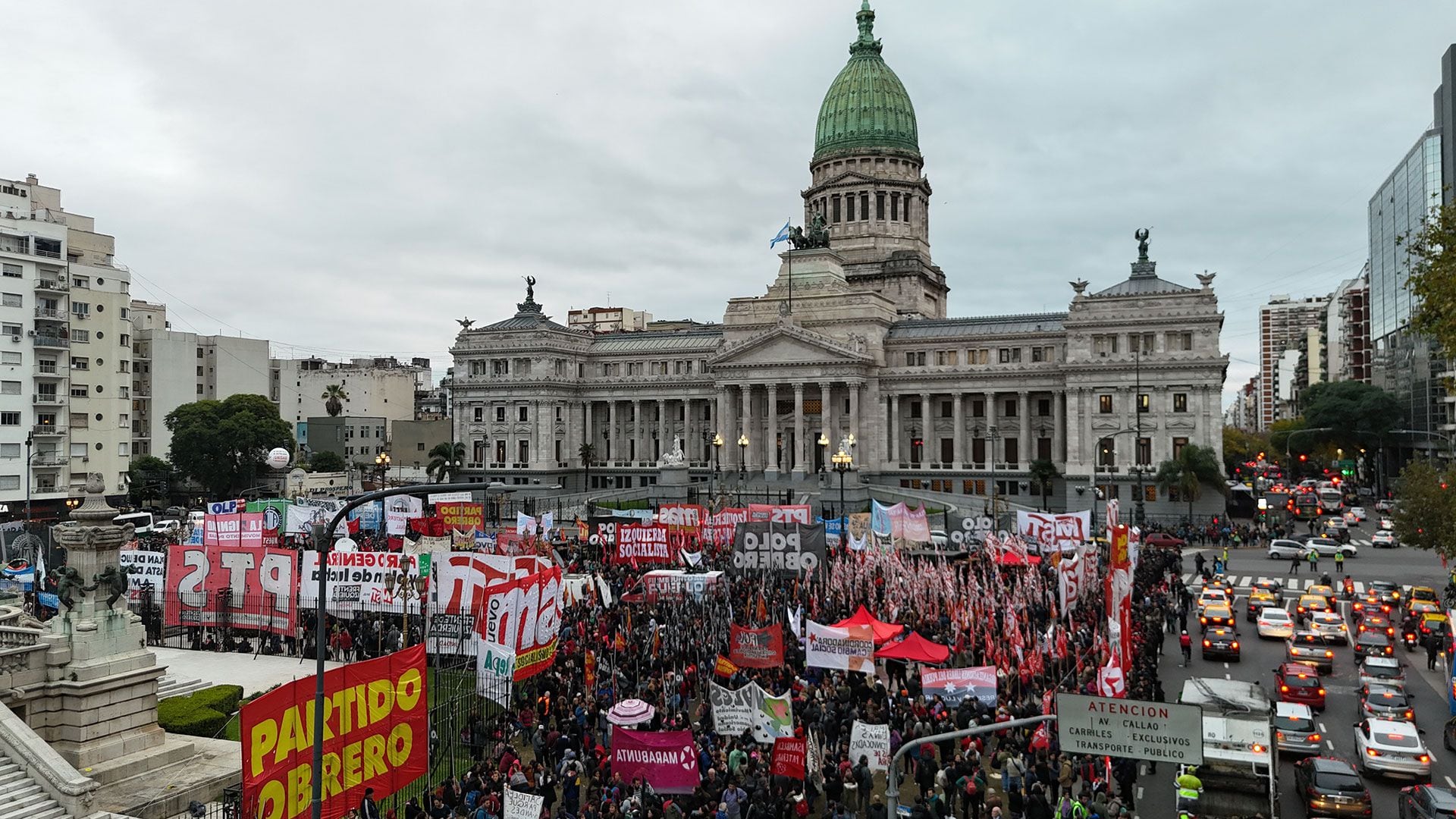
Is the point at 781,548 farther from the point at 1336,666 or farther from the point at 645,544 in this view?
the point at 1336,666

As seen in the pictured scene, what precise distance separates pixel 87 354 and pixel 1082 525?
65751 millimetres

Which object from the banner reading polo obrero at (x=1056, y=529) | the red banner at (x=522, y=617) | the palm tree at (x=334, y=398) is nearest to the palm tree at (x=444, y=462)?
the palm tree at (x=334, y=398)

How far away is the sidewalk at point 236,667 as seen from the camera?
27.2 meters

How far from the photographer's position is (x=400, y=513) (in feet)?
149

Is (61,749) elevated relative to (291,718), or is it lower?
lower

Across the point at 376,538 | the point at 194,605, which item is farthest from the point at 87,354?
the point at 194,605

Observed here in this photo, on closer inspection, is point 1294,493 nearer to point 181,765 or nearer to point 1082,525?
point 1082,525

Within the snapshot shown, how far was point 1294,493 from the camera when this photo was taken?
278 ft

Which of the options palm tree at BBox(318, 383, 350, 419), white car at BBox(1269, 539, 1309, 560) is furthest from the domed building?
palm tree at BBox(318, 383, 350, 419)

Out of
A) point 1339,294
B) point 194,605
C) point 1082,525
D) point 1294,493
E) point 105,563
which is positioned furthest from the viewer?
point 1339,294

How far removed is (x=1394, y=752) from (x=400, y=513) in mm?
37763

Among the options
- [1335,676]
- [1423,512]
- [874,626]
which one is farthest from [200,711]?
[1423,512]

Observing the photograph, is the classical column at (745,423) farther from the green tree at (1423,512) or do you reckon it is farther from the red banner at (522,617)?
the red banner at (522,617)

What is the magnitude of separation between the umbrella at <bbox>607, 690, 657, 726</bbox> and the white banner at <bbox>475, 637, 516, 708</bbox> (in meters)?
2.34
